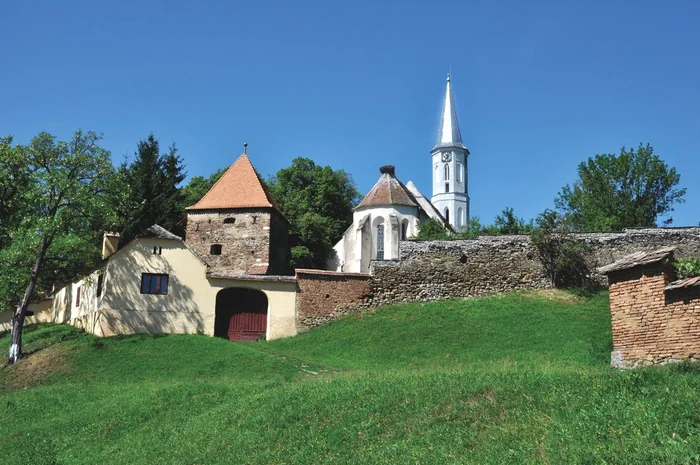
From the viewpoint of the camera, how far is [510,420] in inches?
389

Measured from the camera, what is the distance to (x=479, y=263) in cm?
3020

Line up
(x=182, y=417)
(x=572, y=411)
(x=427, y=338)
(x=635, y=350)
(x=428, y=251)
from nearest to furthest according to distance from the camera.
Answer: (x=572, y=411), (x=635, y=350), (x=182, y=417), (x=427, y=338), (x=428, y=251)

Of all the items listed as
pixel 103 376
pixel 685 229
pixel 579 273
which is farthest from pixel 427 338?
pixel 685 229

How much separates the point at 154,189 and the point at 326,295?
50.0 feet

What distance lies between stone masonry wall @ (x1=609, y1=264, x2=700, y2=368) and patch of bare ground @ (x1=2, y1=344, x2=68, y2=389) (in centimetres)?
1848

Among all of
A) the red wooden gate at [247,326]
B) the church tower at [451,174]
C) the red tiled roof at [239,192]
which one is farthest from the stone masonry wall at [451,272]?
the church tower at [451,174]

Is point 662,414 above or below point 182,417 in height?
above

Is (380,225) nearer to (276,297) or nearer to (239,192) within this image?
(239,192)

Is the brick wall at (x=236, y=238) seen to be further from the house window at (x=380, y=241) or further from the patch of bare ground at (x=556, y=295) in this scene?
the patch of bare ground at (x=556, y=295)

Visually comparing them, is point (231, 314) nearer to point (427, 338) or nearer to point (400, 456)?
point (427, 338)

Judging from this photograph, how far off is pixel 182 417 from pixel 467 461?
306 inches

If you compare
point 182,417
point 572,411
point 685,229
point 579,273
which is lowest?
point 182,417

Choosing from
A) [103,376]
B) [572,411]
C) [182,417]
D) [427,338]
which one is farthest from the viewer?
[427,338]

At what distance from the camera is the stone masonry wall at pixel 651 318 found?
37.2 feet
